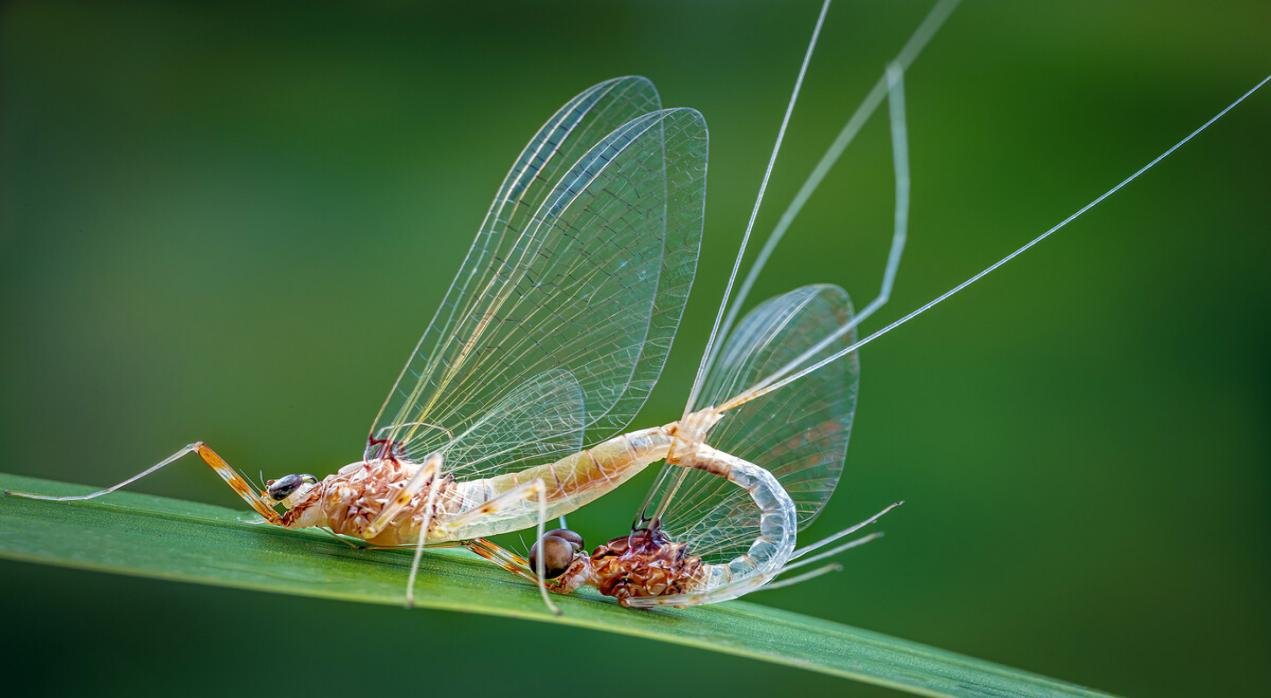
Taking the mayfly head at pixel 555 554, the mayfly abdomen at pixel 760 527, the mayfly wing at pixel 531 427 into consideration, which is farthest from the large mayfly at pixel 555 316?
the mayfly abdomen at pixel 760 527

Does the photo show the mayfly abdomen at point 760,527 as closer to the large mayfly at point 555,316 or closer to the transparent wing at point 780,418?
the transparent wing at point 780,418

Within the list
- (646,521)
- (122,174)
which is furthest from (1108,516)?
(122,174)

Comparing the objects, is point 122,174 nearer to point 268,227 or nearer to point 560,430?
point 268,227

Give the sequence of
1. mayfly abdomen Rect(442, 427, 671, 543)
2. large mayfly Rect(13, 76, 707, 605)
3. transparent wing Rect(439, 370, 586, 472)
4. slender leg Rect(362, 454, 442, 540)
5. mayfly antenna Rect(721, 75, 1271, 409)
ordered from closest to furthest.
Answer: mayfly antenna Rect(721, 75, 1271, 409)
slender leg Rect(362, 454, 442, 540)
mayfly abdomen Rect(442, 427, 671, 543)
large mayfly Rect(13, 76, 707, 605)
transparent wing Rect(439, 370, 586, 472)

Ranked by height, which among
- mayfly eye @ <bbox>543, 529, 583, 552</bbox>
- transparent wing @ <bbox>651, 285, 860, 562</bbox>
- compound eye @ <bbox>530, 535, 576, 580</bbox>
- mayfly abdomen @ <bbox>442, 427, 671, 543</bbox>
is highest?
transparent wing @ <bbox>651, 285, 860, 562</bbox>

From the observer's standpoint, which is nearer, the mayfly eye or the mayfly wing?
the mayfly eye

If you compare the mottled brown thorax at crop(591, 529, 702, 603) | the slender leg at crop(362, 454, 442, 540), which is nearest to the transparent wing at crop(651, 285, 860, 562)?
the mottled brown thorax at crop(591, 529, 702, 603)

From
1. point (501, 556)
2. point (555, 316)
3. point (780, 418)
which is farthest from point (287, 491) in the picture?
point (780, 418)

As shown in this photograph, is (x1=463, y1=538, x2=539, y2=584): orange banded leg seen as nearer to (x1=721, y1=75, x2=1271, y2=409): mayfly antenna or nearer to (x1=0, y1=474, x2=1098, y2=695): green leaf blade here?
(x1=0, y1=474, x2=1098, y2=695): green leaf blade
